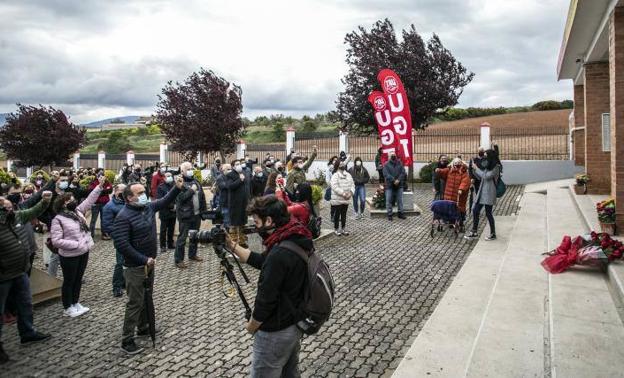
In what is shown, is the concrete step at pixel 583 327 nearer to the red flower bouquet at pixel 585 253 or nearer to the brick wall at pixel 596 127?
the red flower bouquet at pixel 585 253

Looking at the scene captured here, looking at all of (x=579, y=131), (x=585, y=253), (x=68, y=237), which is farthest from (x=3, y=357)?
(x=579, y=131)

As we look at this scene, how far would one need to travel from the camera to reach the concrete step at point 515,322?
450cm

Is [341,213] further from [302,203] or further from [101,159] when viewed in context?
[101,159]

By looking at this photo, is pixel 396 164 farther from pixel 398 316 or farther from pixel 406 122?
pixel 398 316

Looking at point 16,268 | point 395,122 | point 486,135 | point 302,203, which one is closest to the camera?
point 16,268

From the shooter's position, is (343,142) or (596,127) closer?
(596,127)

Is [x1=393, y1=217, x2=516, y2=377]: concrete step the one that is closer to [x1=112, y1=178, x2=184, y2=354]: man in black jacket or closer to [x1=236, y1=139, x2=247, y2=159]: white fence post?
[x1=112, y1=178, x2=184, y2=354]: man in black jacket

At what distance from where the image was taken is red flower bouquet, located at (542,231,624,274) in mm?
6816

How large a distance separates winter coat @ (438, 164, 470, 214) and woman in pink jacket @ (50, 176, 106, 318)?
23.8 feet

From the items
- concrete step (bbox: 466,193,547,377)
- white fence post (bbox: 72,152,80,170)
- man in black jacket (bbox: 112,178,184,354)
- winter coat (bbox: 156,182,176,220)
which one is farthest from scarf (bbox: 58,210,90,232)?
white fence post (bbox: 72,152,80,170)

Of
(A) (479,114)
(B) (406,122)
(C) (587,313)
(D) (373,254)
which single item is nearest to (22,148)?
(B) (406,122)

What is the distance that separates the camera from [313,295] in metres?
3.20

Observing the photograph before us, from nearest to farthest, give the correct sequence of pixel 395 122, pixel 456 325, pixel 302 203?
pixel 456 325, pixel 302 203, pixel 395 122

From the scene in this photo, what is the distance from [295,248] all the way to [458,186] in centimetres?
812
